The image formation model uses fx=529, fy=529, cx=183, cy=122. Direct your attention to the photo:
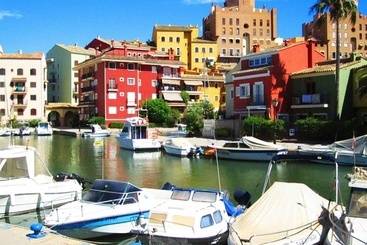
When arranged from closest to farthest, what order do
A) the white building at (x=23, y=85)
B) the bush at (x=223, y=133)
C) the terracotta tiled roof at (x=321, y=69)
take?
the terracotta tiled roof at (x=321, y=69), the bush at (x=223, y=133), the white building at (x=23, y=85)

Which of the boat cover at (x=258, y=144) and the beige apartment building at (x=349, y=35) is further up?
the beige apartment building at (x=349, y=35)

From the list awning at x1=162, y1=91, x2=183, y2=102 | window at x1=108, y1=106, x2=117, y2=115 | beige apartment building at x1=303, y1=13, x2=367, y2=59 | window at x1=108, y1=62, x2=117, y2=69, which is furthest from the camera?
beige apartment building at x1=303, y1=13, x2=367, y2=59

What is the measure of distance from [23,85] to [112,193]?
102 metres

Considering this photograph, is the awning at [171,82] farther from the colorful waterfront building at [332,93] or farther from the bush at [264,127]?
the colorful waterfront building at [332,93]

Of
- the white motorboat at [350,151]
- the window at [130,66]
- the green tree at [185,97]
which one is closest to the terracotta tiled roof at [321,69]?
the white motorboat at [350,151]

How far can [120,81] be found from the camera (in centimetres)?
10125

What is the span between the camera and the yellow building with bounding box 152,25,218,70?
455 feet

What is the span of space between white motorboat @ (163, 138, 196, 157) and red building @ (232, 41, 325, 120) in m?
13.5

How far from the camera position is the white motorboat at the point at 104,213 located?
20.4 meters

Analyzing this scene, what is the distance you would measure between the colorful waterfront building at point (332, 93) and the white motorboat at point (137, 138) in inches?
700

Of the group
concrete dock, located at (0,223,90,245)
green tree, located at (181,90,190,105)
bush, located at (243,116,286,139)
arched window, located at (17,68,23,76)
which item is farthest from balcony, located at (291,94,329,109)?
arched window, located at (17,68,23,76)

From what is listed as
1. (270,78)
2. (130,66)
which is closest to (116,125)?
(130,66)

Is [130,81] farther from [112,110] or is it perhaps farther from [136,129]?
[136,129]

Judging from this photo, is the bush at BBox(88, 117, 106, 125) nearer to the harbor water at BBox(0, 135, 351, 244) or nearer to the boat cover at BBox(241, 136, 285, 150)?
the harbor water at BBox(0, 135, 351, 244)
